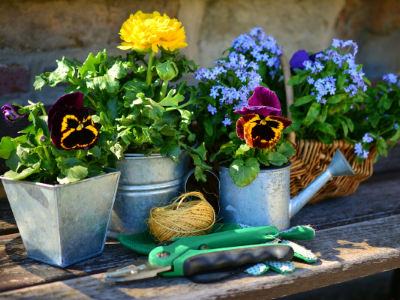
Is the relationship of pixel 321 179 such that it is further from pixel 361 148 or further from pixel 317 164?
pixel 361 148

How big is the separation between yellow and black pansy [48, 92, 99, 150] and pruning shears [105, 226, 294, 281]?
11.2 inches

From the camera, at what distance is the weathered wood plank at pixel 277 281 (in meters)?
0.84

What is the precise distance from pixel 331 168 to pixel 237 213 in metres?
0.33

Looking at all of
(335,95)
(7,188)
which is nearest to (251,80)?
(335,95)

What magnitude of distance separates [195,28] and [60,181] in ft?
3.22

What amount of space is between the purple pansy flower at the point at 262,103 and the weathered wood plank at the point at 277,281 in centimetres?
38

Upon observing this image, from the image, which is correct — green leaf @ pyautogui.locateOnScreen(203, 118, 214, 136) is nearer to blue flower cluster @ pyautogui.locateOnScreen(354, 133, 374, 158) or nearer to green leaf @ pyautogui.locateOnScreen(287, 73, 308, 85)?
green leaf @ pyautogui.locateOnScreen(287, 73, 308, 85)

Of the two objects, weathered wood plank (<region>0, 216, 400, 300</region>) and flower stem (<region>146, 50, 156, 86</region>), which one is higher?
flower stem (<region>146, 50, 156, 86</region>)

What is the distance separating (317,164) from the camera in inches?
54.4

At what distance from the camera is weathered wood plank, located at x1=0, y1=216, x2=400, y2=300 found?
32.9 inches

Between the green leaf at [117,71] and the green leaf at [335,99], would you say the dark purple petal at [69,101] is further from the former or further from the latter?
the green leaf at [335,99]

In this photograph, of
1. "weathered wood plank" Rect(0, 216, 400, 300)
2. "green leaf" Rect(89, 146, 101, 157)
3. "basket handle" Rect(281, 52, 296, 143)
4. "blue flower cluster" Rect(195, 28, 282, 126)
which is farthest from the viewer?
"basket handle" Rect(281, 52, 296, 143)

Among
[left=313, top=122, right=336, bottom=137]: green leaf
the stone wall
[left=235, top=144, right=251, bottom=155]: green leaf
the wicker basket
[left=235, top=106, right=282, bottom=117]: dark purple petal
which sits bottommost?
the wicker basket

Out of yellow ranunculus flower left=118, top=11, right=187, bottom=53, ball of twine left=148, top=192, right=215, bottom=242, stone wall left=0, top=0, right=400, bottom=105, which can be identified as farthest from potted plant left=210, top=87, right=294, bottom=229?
stone wall left=0, top=0, right=400, bottom=105
